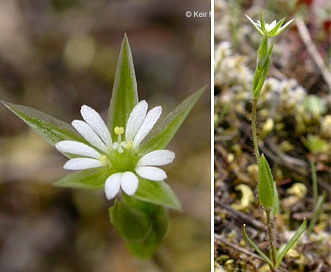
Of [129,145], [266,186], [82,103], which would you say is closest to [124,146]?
[129,145]

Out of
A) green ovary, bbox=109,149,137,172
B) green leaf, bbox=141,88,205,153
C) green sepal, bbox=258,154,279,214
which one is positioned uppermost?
green leaf, bbox=141,88,205,153

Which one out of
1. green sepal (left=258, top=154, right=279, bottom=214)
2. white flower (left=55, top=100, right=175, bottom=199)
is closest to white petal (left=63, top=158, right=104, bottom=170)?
white flower (left=55, top=100, right=175, bottom=199)

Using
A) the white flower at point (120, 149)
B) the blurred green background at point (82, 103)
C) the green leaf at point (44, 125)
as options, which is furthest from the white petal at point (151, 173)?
the blurred green background at point (82, 103)

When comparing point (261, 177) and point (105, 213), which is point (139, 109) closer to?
point (261, 177)

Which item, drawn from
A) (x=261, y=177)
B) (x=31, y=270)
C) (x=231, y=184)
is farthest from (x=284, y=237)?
(x=31, y=270)

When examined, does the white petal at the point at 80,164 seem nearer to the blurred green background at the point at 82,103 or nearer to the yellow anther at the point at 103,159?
the yellow anther at the point at 103,159

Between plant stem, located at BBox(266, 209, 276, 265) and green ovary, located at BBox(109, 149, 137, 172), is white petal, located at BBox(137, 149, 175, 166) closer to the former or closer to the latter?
green ovary, located at BBox(109, 149, 137, 172)
